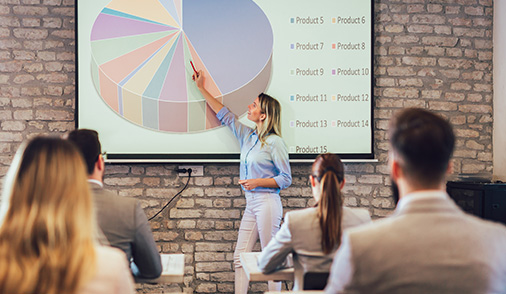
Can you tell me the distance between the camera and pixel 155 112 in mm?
3840

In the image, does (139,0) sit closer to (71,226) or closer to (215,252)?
(215,252)

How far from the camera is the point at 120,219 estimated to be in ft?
6.36

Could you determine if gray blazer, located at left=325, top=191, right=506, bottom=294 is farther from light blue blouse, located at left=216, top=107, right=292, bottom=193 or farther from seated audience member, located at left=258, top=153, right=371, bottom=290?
light blue blouse, located at left=216, top=107, right=292, bottom=193

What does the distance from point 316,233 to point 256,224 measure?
1642 mm

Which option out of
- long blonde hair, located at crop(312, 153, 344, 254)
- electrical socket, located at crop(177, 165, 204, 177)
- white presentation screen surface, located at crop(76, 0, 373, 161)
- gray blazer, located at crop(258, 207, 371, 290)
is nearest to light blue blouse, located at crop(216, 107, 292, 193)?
white presentation screen surface, located at crop(76, 0, 373, 161)

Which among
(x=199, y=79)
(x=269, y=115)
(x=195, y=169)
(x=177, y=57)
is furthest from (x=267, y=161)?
(x=177, y=57)

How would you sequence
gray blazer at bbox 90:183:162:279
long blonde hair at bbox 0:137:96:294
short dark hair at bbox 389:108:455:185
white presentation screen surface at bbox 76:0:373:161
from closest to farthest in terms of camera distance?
long blonde hair at bbox 0:137:96:294 → short dark hair at bbox 389:108:455:185 → gray blazer at bbox 90:183:162:279 → white presentation screen surface at bbox 76:0:373:161

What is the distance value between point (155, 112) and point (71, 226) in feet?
9.29

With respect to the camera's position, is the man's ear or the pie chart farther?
the pie chart

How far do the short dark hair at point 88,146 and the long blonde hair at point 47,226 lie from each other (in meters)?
0.83

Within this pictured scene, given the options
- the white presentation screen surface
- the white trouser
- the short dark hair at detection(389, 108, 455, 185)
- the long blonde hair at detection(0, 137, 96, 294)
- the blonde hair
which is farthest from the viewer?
the white presentation screen surface

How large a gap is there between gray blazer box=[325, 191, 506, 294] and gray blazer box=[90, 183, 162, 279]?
1152mm

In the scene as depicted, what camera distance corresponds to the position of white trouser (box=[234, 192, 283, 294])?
3523 millimetres

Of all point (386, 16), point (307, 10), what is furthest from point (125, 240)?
point (386, 16)
